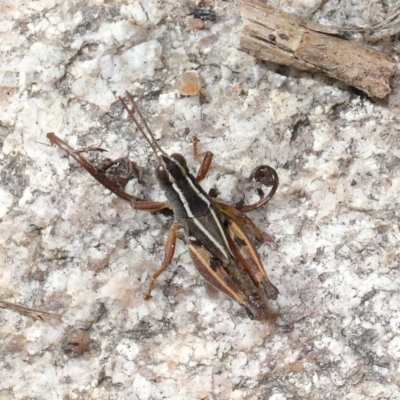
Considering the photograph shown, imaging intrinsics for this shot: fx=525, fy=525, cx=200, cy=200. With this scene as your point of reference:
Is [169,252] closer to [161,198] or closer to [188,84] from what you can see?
[161,198]

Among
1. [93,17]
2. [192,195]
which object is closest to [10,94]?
[93,17]

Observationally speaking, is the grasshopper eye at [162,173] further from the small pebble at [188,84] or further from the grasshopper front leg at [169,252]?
the small pebble at [188,84]

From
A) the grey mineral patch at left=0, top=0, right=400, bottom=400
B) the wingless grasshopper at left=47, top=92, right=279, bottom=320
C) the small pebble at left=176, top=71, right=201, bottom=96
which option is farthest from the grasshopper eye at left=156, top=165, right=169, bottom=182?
the small pebble at left=176, top=71, right=201, bottom=96

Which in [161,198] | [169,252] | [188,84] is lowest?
[169,252]

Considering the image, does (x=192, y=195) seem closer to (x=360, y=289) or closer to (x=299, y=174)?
(x=299, y=174)

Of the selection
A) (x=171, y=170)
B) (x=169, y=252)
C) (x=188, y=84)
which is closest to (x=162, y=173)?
(x=171, y=170)

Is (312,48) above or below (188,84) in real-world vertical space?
above
